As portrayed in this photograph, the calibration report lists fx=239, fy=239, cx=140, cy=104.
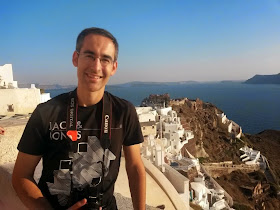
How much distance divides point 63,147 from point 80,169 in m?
0.19

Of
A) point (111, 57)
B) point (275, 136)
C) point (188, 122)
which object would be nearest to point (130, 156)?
point (111, 57)

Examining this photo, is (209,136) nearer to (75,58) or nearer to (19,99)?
(19,99)

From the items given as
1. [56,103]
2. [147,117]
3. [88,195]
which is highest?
[56,103]

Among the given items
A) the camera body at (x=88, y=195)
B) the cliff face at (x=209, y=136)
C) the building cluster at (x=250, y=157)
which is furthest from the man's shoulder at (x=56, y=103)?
the building cluster at (x=250, y=157)

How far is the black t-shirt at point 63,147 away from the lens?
1.58m

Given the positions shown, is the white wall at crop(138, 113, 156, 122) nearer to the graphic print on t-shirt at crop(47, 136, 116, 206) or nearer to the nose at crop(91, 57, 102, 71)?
the graphic print on t-shirt at crop(47, 136, 116, 206)

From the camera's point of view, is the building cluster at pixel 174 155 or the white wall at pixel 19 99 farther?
the building cluster at pixel 174 155

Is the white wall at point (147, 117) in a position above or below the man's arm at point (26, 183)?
below

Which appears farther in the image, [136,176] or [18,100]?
[18,100]

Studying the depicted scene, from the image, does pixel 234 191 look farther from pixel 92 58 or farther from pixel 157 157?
pixel 92 58

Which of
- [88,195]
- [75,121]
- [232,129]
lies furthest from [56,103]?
[232,129]

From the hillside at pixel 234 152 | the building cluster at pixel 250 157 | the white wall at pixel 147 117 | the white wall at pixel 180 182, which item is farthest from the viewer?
the building cluster at pixel 250 157

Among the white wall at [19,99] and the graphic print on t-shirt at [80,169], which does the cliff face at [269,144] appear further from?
the graphic print on t-shirt at [80,169]

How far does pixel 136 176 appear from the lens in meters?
1.95
